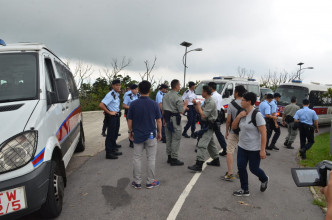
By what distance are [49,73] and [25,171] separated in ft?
5.68

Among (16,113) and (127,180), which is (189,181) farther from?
(16,113)

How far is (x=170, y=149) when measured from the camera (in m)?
5.61

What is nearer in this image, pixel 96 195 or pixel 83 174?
pixel 96 195

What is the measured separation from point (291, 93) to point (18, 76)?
1415cm

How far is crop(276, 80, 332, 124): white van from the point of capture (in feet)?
43.5

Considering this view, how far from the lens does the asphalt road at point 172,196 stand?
11.0 ft

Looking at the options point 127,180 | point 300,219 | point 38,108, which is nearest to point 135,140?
point 127,180

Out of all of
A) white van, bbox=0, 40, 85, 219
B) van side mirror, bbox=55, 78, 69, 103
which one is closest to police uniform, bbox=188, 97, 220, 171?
white van, bbox=0, 40, 85, 219

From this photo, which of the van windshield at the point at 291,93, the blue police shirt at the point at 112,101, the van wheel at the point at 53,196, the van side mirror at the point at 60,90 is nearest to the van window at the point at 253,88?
the van windshield at the point at 291,93

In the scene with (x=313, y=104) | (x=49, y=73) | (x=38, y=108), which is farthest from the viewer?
(x=313, y=104)

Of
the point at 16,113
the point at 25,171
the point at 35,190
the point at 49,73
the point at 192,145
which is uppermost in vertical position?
the point at 49,73

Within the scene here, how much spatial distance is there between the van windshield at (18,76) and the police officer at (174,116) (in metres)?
2.91

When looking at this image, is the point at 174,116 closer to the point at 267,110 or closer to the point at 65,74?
the point at 65,74

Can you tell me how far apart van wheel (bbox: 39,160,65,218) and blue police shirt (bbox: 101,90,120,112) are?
100 inches
